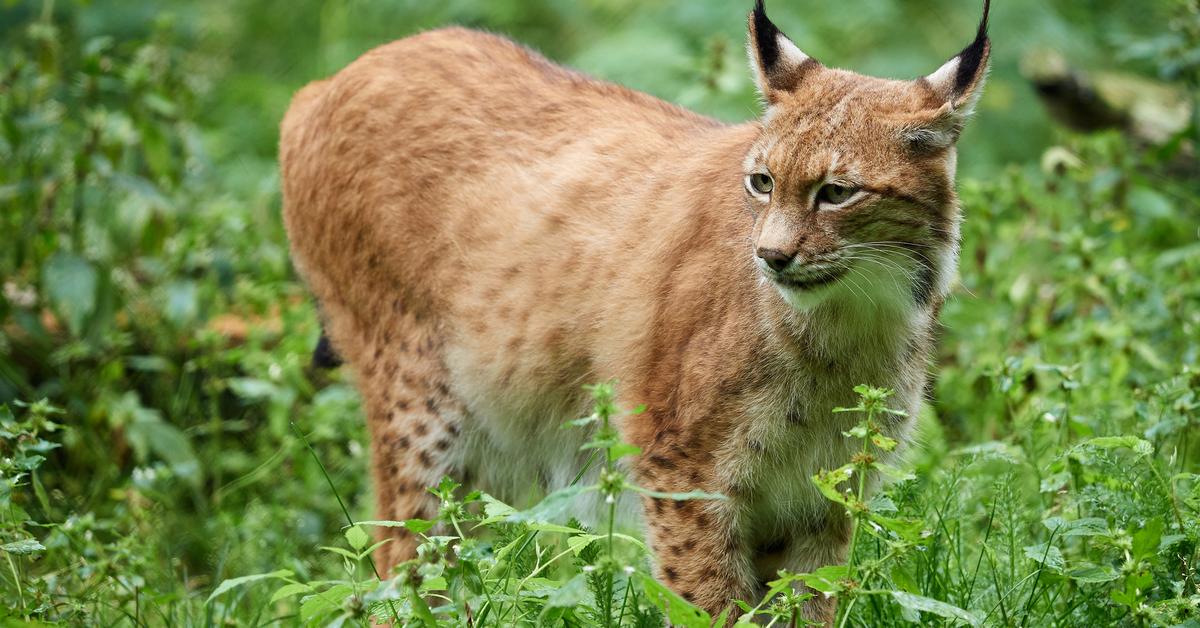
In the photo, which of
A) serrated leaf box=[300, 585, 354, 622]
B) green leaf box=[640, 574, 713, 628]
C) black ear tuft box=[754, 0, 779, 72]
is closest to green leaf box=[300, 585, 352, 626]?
serrated leaf box=[300, 585, 354, 622]

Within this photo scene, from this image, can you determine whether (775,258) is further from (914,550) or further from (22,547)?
(22,547)

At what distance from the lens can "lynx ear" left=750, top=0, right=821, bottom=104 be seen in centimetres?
342

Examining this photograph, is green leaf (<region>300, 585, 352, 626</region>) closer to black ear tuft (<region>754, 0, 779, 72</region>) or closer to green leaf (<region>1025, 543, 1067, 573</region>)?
green leaf (<region>1025, 543, 1067, 573</region>)

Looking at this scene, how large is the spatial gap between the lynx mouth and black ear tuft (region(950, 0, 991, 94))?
1.74 ft

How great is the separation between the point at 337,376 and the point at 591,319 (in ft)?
7.40

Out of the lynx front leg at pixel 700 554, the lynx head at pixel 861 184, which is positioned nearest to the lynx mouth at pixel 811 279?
the lynx head at pixel 861 184

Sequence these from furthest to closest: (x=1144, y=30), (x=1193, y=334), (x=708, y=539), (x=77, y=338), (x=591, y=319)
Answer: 1. (x=1144, y=30)
2. (x=77, y=338)
3. (x=1193, y=334)
4. (x=591, y=319)
5. (x=708, y=539)

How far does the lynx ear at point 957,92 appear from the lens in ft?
10.3

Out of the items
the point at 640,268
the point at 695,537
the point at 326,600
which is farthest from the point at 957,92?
the point at 326,600

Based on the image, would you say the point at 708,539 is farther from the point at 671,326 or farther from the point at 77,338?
the point at 77,338

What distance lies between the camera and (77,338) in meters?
5.25

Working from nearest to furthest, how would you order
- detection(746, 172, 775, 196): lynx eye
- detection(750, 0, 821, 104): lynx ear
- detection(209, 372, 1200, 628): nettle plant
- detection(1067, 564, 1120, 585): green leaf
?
detection(209, 372, 1200, 628): nettle plant, detection(1067, 564, 1120, 585): green leaf, detection(746, 172, 775, 196): lynx eye, detection(750, 0, 821, 104): lynx ear

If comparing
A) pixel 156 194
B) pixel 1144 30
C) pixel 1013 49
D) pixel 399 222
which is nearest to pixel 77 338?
pixel 156 194

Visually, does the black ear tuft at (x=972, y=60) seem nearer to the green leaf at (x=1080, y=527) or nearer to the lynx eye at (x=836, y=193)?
the lynx eye at (x=836, y=193)
